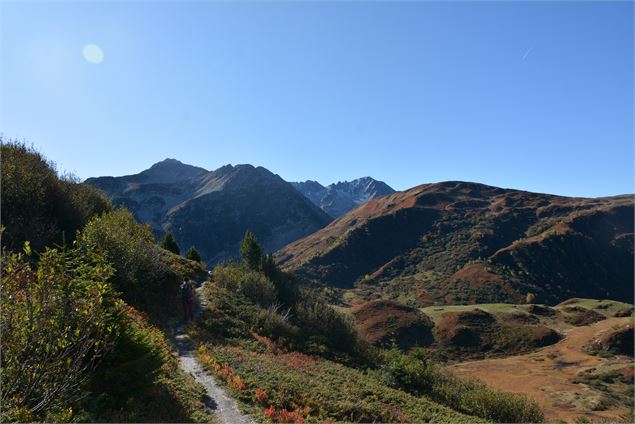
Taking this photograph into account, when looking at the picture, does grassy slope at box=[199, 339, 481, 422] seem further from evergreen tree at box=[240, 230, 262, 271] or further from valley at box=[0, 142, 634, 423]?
evergreen tree at box=[240, 230, 262, 271]

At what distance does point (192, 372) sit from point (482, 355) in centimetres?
4641

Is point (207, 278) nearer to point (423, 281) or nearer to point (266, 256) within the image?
point (266, 256)

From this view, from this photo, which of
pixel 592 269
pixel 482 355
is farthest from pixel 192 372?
pixel 592 269

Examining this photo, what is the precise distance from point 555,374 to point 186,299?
39.2 meters

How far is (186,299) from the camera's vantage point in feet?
75.2

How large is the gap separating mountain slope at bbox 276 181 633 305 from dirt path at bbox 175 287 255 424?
71251 millimetres

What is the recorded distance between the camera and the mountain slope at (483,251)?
9025 cm

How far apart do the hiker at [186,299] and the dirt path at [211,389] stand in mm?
3189

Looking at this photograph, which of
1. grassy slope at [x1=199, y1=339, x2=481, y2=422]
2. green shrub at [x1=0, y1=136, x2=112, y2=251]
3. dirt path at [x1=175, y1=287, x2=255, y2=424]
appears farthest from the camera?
green shrub at [x1=0, y1=136, x2=112, y2=251]

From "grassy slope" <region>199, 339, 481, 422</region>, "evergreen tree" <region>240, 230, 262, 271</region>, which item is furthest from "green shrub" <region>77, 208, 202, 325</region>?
"evergreen tree" <region>240, 230, 262, 271</region>

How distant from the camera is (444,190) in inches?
6004

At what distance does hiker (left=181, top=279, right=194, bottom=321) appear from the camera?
22719 millimetres

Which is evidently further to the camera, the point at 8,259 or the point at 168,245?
the point at 168,245

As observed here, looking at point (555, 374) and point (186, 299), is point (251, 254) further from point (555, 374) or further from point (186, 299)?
point (555, 374)
